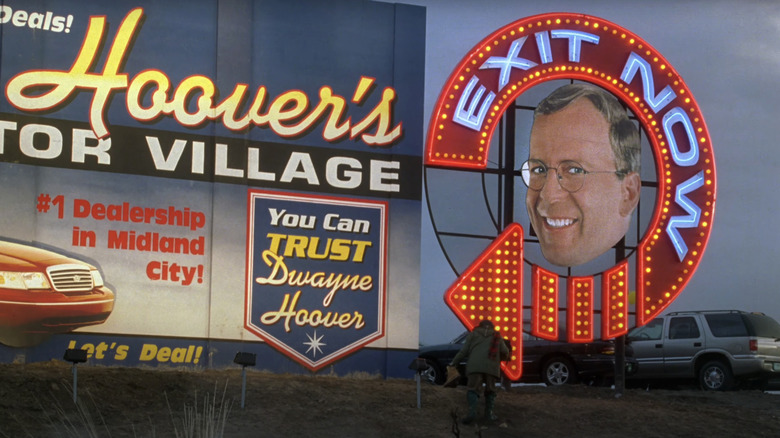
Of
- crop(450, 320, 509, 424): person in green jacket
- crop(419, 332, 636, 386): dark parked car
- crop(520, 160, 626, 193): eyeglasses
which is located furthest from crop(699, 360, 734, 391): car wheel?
crop(450, 320, 509, 424): person in green jacket

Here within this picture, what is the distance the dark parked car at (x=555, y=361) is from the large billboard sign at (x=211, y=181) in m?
5.04

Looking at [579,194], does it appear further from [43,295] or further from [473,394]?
[43,295]

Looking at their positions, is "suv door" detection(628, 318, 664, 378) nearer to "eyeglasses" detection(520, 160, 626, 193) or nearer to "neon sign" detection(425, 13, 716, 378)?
"neon sign" detection(425, 13, 716, 378)

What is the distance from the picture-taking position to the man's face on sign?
1955cm

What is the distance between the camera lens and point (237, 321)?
17406 millimetres

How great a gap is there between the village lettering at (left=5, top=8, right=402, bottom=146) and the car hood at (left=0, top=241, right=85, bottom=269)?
1.94 metres

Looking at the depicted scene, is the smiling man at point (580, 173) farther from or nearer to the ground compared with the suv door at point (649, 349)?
farther from the ground

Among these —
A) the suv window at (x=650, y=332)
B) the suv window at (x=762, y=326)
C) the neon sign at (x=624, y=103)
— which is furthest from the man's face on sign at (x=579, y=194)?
the suv window at (x=650, y=332)

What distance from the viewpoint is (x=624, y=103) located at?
65.6 feet

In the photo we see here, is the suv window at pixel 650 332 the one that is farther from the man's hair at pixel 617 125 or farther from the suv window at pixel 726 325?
the man's hair at pixel 617 125

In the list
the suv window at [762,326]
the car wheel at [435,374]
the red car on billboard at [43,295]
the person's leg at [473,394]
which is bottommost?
the car wheel at [435,374]

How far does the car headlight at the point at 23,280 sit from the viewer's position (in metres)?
16.2

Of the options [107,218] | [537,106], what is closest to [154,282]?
[107,218]

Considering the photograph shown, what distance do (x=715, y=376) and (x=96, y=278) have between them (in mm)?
13126
